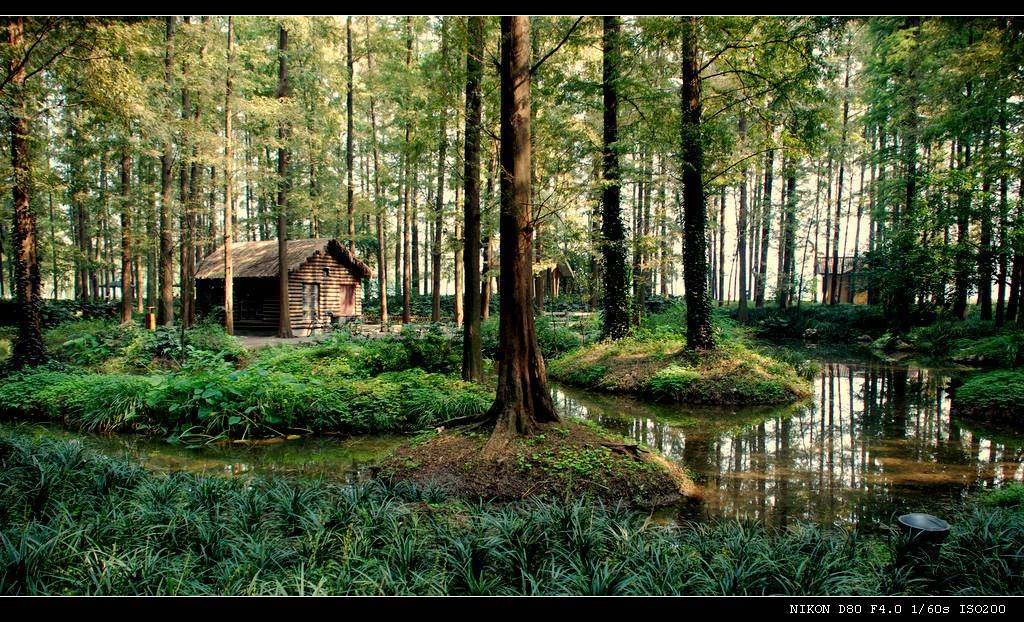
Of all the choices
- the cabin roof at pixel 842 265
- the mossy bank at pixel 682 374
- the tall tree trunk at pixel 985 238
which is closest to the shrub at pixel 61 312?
the mossy bank at pixel 682 374

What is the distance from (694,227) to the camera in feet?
42.9

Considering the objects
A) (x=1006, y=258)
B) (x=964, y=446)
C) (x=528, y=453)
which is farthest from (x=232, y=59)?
(x=1006, y=258)

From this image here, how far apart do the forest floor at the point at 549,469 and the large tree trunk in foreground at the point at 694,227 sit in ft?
23.9

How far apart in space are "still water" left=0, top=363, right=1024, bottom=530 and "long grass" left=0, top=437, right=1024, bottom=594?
0.91 metres

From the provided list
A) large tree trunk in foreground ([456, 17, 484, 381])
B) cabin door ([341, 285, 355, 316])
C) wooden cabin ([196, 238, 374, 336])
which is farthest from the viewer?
cabin door ([341, 285, 355, 316])

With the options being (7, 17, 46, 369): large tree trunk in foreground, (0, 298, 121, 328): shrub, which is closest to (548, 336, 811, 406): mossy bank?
(7, 17, 46, 369): large tree trunk in foreground

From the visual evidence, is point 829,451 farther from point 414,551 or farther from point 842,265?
point 842,265

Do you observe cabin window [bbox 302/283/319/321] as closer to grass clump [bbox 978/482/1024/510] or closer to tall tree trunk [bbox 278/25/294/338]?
tall tree trunk [bbox 278/25/294/338]

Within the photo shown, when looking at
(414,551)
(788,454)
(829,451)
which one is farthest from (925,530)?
(829,451)

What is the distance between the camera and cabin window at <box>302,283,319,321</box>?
23.2 meters

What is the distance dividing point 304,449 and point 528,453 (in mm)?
4253

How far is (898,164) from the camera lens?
24.8m

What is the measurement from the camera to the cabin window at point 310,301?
23234 mm

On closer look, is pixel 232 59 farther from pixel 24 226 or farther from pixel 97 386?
pixel 97 386
